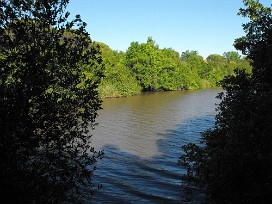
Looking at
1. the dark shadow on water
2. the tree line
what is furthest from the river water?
the tree line

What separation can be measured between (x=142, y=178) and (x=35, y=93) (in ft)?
34.5

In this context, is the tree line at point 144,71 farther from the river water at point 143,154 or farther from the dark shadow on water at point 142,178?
the dark shadow on water at point 142,178

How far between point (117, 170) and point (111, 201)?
153 inches

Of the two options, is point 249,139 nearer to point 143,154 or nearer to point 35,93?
point 35,93

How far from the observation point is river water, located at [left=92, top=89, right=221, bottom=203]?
1311cm

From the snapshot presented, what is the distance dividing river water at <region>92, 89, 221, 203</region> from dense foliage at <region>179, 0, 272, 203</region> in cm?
381

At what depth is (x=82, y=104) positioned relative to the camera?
6848 millimetres

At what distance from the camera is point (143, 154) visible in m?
19.3

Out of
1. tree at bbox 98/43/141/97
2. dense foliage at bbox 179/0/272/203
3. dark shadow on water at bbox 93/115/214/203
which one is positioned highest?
tree at bbox 98/43/141/97

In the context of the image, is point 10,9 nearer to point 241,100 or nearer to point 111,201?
point 241,100

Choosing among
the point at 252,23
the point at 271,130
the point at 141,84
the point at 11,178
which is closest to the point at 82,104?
the point at 11,178

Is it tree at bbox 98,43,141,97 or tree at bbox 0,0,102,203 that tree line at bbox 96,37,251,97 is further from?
tree at bbox 0,0,102,203

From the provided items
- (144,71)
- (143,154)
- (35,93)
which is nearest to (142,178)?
(143,154)

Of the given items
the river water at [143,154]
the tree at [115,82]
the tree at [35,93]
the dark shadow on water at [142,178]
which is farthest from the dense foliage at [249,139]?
the tree at [115,82]
